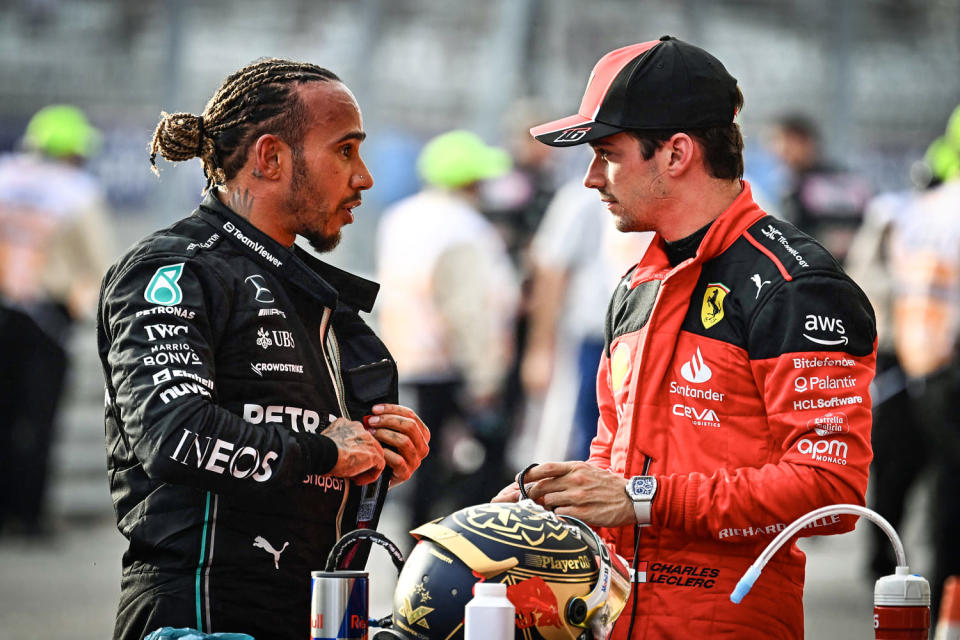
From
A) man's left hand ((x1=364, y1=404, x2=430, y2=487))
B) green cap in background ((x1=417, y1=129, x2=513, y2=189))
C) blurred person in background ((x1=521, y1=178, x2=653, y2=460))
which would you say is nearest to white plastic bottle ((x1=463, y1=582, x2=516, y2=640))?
man's left hand ((x1=364, y1=404, x2=430, y2=487))

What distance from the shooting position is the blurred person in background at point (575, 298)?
26.4 feet

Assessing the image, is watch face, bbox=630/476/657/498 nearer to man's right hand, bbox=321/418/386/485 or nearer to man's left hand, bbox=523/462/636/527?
man's left hand, bbox=523/462/636/527

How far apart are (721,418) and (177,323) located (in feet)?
4.03

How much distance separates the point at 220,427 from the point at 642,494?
0.94 m

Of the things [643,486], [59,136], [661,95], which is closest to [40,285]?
[59,136]

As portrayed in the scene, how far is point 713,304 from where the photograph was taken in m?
3.35

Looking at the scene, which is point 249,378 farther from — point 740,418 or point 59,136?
point 59,136

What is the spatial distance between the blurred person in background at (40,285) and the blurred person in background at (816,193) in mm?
4794

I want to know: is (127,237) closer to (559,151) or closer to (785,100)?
(559,151)

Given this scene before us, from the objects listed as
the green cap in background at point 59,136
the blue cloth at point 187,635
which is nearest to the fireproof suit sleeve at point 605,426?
the blue cloth at point 187,635

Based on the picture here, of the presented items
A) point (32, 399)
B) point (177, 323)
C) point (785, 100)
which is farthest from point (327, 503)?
point (785, 100)

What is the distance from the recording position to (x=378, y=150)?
13.0m

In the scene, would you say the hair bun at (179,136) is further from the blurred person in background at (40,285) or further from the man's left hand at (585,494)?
the blurred person in background at (40,285)

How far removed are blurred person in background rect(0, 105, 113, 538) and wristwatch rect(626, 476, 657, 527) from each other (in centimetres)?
730
